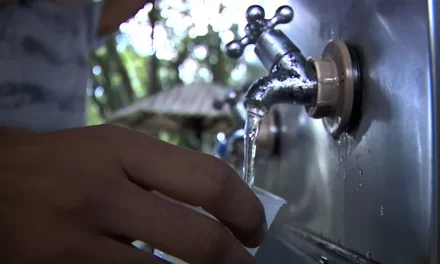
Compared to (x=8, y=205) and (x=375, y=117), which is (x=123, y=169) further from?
(x=375, y=117)

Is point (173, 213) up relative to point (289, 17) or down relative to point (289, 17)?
down

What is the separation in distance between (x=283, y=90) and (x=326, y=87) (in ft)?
0.11

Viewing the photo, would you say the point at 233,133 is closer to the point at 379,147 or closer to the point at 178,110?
the point at 379,147

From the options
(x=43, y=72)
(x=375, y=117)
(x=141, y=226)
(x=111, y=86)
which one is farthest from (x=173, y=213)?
(x=111, y=86)

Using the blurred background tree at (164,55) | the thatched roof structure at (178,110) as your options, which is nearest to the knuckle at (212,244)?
the thatched roof structure at (178,110)

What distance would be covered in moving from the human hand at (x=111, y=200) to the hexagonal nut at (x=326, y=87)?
Answer: 12 cm

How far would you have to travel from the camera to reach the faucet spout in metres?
0.31

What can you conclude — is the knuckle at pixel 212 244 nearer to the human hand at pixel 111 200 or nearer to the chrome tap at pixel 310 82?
the human hand at pixel 111 200

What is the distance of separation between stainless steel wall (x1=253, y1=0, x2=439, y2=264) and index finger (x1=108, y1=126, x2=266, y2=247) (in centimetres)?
8

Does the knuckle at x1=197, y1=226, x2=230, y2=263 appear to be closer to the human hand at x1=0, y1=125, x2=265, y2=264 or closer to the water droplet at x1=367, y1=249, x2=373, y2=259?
the human hand at x1=0, y1=125, x2=265, y2=264

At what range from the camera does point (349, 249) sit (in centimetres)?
30

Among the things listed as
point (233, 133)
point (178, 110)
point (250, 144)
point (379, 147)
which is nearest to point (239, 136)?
point (233, 133)

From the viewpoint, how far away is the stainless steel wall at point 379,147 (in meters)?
0.22

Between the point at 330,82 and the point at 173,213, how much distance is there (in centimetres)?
15
